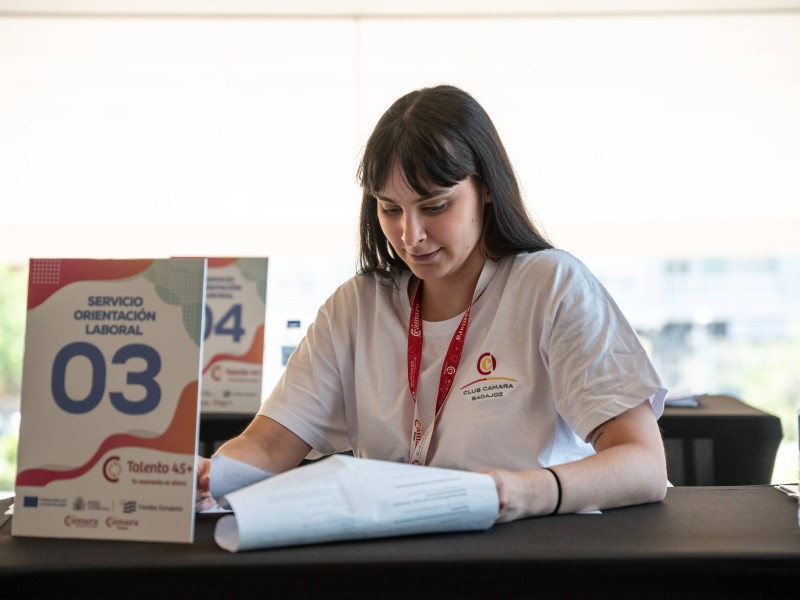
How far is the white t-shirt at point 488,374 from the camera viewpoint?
128cm

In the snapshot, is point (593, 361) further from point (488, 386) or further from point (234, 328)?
point (234, 328)

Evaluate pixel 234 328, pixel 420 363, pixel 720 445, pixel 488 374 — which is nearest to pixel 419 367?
pixel 420 363

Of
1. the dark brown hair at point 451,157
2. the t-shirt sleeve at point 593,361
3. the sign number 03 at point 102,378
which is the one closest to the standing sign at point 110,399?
the sign number 03 at point 102,378

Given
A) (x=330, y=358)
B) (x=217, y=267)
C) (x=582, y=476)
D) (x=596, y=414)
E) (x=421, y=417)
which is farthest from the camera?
(x=217, y=267)

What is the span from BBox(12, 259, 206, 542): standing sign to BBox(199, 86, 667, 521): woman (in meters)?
0.23

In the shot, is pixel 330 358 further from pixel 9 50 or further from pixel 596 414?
pixel 9 50

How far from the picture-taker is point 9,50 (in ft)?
14.5

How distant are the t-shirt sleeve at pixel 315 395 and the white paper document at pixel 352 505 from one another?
487mm

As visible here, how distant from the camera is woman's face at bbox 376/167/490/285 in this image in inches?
54.3

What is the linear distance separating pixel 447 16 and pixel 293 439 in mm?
3420

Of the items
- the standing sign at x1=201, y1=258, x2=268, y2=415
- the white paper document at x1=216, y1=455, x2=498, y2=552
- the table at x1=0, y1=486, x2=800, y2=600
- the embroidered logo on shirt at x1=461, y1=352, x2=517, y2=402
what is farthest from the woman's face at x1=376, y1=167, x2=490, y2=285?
the standing sign at x1=201, y1=258, x2=268, y2=415

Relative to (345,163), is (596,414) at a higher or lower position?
lower

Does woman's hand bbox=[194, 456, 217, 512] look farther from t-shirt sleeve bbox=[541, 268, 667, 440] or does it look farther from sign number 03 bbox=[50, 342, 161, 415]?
t-shirt sleeve bbox=[541, 268, 667, 440]

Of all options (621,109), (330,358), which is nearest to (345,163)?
(621,109)
